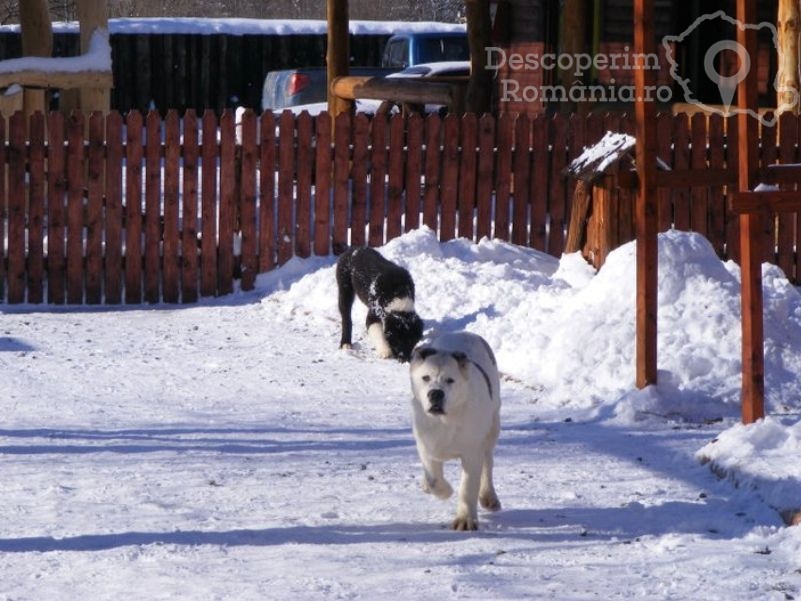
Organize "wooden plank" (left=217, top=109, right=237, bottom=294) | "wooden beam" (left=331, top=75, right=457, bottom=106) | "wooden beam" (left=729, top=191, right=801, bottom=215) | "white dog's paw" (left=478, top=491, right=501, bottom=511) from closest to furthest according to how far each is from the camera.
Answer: "white dog's paw" (left=478, top=491, right=501, bottom=511), "wooden beam" (left=729, top=191, right=801, bottom=215), "wooden plank" (left=217, top=109, right=237, bottom=294), "wooden beam" (left=331, top=75, right=457, bottom=106)

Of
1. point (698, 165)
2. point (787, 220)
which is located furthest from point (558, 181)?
point (787, 220)

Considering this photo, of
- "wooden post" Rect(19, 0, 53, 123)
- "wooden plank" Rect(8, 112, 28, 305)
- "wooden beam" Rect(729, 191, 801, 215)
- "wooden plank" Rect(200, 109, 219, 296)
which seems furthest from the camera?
"wooden post" Rect(19, 0, 53, 123)

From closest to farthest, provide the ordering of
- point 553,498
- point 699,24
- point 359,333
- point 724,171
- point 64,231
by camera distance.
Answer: point 553,498 < point 724,171 < point 359,333 < point 64,231 < point 699,24

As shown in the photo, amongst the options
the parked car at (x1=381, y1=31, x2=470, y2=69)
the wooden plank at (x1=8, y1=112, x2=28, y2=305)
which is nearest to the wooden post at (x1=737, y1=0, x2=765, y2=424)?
the wooden plank at (x1=8, y1=112, x2=28, y2=305)

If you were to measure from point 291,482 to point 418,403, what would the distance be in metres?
1.02

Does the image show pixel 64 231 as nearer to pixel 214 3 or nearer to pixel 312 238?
pixel 312 238

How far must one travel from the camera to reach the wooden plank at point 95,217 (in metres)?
13.5

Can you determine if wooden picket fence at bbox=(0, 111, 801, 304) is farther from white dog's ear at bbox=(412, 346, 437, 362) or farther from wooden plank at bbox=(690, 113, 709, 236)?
white dog's ear at bbox=(412, 346, 437, 362)

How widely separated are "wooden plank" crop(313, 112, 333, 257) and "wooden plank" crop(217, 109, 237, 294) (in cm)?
75

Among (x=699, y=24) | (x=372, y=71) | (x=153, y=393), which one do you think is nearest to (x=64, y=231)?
(x=153, y=393)

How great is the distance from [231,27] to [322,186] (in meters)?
23.3

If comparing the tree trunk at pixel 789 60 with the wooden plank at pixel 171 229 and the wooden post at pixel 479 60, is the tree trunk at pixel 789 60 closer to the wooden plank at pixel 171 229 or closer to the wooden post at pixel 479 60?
the wooden post at pixel 479 60

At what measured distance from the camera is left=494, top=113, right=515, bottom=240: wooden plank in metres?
14.2

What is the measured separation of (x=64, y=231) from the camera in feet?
44.4
